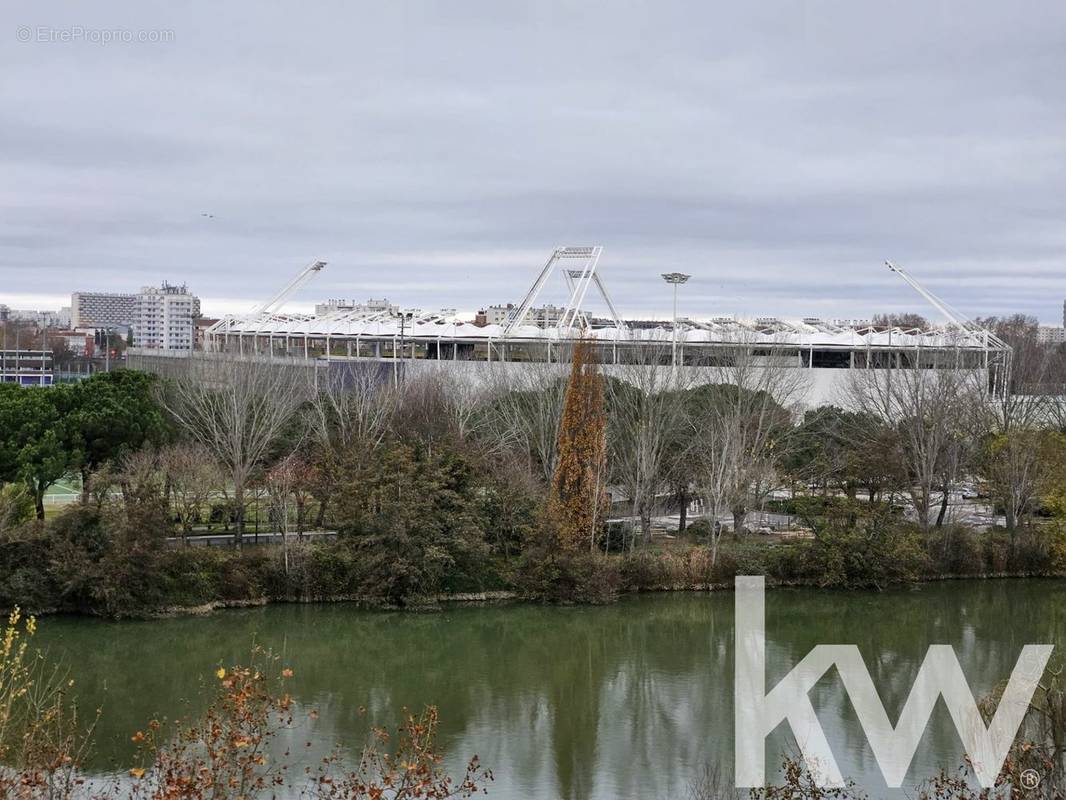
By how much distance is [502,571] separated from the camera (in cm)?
1816

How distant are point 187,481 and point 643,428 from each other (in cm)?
756

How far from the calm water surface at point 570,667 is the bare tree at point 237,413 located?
3462mm

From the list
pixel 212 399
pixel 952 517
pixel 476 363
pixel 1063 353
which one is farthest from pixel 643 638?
pixel 1063 353

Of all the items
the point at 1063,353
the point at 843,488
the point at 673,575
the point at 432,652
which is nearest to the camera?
the point at 432,652

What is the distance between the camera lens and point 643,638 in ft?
52.9

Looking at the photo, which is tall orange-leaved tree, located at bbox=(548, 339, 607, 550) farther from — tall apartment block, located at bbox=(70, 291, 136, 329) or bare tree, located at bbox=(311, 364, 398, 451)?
tall apartment block, located at bbox=(70, 291, 136, 329)

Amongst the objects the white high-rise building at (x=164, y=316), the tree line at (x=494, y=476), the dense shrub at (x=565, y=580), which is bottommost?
the dense shrub at (x=565, y=580)

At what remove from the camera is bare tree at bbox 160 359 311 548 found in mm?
19500

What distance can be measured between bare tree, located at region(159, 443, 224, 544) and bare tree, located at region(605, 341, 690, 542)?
23.1 ft

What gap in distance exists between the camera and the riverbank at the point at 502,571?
52.3 feet

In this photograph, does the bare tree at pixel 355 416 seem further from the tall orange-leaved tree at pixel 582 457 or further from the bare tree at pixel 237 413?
the tall orange-leaved tree at pixel 582 457

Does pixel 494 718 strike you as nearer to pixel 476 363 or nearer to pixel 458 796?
pixel 458 796

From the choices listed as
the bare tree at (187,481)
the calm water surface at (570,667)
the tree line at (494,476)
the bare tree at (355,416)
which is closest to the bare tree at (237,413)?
the tree line at (494,476)

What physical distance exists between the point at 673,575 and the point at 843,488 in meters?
5.01
